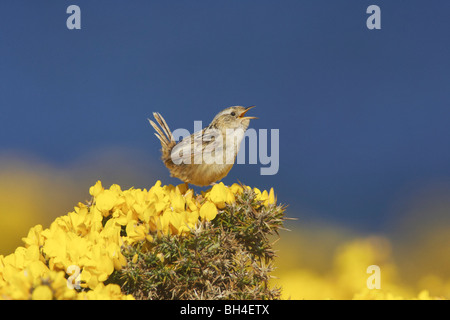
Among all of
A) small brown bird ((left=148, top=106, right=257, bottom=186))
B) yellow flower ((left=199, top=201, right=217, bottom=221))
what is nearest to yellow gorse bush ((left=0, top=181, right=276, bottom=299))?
yellow flower ((left=199, top=201, right=217, bottom=221))

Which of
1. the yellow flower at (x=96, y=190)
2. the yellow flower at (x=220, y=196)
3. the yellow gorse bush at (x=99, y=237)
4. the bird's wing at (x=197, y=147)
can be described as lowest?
the yellow gorse bush at (x=99, y=237)

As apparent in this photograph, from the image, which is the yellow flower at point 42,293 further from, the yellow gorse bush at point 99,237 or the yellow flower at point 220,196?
the yellow flower at point 220,196

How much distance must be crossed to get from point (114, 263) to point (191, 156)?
1.47 m

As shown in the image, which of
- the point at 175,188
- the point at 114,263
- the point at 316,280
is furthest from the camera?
the point at 316,280

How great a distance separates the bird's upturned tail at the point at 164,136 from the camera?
433 cm

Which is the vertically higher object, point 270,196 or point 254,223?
point 270,196

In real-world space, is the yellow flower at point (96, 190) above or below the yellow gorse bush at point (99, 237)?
above

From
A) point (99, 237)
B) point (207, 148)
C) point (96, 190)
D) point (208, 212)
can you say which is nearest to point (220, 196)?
point (208, 212)

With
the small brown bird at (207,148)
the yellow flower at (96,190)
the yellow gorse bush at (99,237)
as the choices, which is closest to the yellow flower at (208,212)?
the yellow gorse bush at (99,237)
